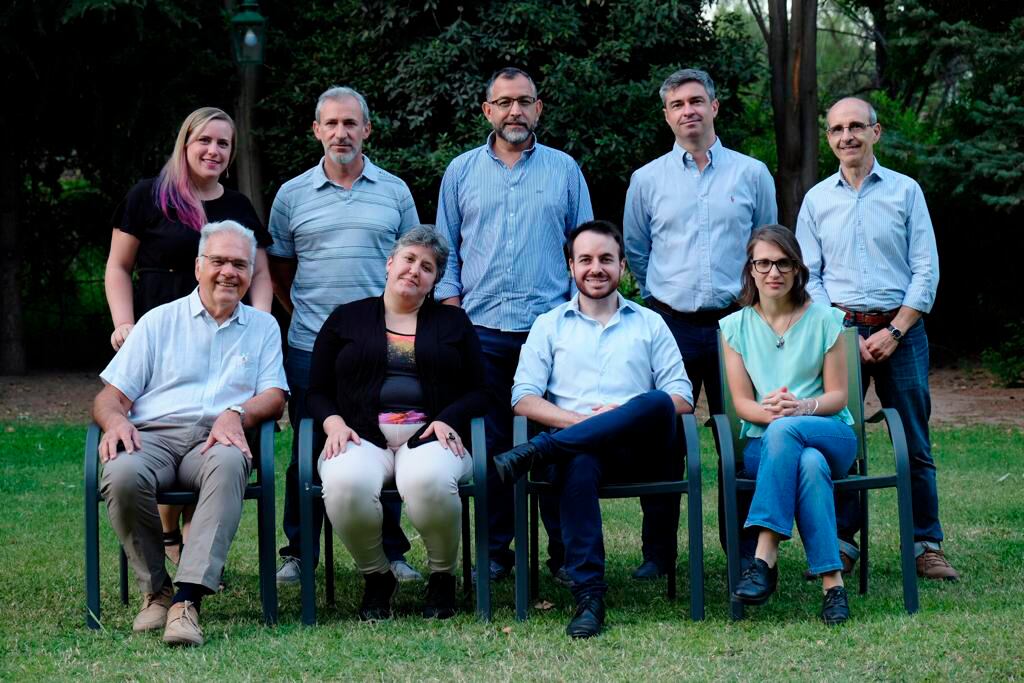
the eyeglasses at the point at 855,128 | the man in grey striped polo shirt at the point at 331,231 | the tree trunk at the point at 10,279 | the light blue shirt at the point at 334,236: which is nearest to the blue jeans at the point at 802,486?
the eyeglasses at the point at 855,128

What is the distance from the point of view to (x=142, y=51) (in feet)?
41.6

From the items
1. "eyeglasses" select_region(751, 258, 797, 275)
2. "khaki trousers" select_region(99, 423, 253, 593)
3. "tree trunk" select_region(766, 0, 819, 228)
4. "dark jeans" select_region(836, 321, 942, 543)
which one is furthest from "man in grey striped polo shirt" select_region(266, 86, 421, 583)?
"tree trunk" select_region(766, 0, 819, 228)

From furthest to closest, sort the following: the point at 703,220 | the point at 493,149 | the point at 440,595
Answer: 1. the point at 493,149
2. the point at 703,220
3. the point at 440,595

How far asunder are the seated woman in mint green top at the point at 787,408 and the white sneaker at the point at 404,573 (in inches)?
60.7

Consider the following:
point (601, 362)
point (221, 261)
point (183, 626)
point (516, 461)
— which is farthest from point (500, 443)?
point (183, 626)

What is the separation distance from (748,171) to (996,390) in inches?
341

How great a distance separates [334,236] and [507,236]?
0.71m

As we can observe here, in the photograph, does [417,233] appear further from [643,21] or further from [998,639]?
[643,21]

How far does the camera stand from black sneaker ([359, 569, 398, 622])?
4.75 meters

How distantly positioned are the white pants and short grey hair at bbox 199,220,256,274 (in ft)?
2.81

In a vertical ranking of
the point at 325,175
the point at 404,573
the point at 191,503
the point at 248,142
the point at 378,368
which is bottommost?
the point at 404,573

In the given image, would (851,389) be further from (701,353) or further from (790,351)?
(701,353)

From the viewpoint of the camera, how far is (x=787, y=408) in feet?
15.8

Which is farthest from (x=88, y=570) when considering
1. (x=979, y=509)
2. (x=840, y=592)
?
(x=979, y=509)
